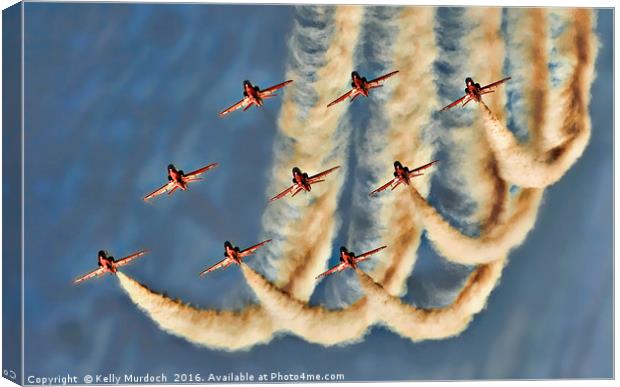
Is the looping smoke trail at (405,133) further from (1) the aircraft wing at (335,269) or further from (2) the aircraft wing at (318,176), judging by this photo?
(2) the aircraft wing at (318,176)

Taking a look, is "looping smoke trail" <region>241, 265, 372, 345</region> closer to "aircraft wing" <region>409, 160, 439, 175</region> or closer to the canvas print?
the canvas print

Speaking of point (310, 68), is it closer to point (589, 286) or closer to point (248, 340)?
point (248, 340)

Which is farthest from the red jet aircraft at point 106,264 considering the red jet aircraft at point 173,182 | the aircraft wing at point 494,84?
the aircraft wing at point 494,84

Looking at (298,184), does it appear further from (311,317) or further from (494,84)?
(494,84)

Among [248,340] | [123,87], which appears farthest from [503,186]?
[123,87]

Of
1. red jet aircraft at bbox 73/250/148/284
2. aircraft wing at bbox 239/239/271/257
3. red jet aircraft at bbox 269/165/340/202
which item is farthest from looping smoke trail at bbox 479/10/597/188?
red jet aircraft at bbox 73/250/148/284

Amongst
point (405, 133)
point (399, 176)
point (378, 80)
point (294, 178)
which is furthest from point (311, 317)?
point (378, 80)

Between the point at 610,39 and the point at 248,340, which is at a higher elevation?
the point at 610,39
